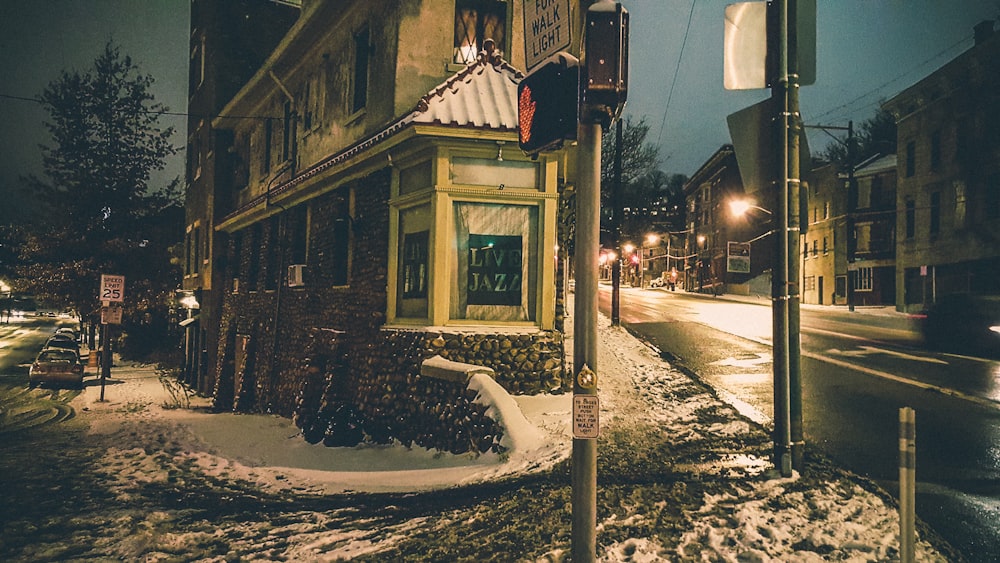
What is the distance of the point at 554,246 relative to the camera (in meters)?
10.9

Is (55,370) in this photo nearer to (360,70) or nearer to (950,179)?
(360,70)

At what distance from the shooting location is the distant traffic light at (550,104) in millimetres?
4027

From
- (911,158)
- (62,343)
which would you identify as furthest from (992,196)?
(62,343)

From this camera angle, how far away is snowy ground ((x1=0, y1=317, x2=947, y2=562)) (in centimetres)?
525

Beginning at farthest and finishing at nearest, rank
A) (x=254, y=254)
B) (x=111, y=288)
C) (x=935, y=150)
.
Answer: (x=935, y=150) → (x=254, y=254) → (x=111, y=288)

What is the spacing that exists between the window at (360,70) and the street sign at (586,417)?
10.9 metres

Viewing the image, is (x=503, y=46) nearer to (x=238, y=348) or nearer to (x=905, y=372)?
(x=905, y=372)

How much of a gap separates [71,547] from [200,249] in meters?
21.8

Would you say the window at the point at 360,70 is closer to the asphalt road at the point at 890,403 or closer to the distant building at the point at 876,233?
the asphalt road at the point at 890,403

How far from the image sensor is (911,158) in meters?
37.9

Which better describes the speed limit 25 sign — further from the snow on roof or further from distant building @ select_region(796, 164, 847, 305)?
distant building @ select_region(796, 164, 847, 305)

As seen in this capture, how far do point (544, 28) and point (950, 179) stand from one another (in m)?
37.5

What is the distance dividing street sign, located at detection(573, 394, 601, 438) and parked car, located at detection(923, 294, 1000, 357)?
15.5 m

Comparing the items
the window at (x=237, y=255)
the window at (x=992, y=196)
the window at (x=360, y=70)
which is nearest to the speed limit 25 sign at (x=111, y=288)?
the window at (x=237, y=255)
